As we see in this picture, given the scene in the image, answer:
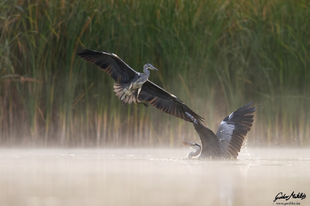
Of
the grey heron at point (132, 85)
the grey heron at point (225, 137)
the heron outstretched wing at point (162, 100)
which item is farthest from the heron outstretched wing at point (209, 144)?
the heron outstretched wing at point (162, 100)

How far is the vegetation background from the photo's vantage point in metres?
8.35

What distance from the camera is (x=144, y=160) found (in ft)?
22.5

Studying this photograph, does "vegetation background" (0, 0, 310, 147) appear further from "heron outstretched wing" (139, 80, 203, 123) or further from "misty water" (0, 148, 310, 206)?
"heron outstretched wing" (139, 80, 203, 123)

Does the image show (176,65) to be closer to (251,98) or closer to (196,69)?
(196,69)

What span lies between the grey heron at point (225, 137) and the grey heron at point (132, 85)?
193 mm

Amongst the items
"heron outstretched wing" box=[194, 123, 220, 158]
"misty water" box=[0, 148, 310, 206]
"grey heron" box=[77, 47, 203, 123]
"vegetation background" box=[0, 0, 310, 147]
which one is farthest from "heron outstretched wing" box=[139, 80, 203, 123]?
"vegetation background" box=[0, 0, 310, 147]

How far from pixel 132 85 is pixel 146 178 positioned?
2109 millimetres

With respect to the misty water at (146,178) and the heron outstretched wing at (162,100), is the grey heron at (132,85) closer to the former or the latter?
the heron outstretched wing at (162,100)

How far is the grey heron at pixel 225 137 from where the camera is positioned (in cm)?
702

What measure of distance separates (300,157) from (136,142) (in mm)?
2292

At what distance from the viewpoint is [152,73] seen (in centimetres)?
860

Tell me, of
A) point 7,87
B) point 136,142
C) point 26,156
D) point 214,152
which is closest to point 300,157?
point 214,152

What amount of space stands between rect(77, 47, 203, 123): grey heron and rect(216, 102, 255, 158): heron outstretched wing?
304mm

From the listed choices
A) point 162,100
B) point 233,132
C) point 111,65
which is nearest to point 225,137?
point 233,132
